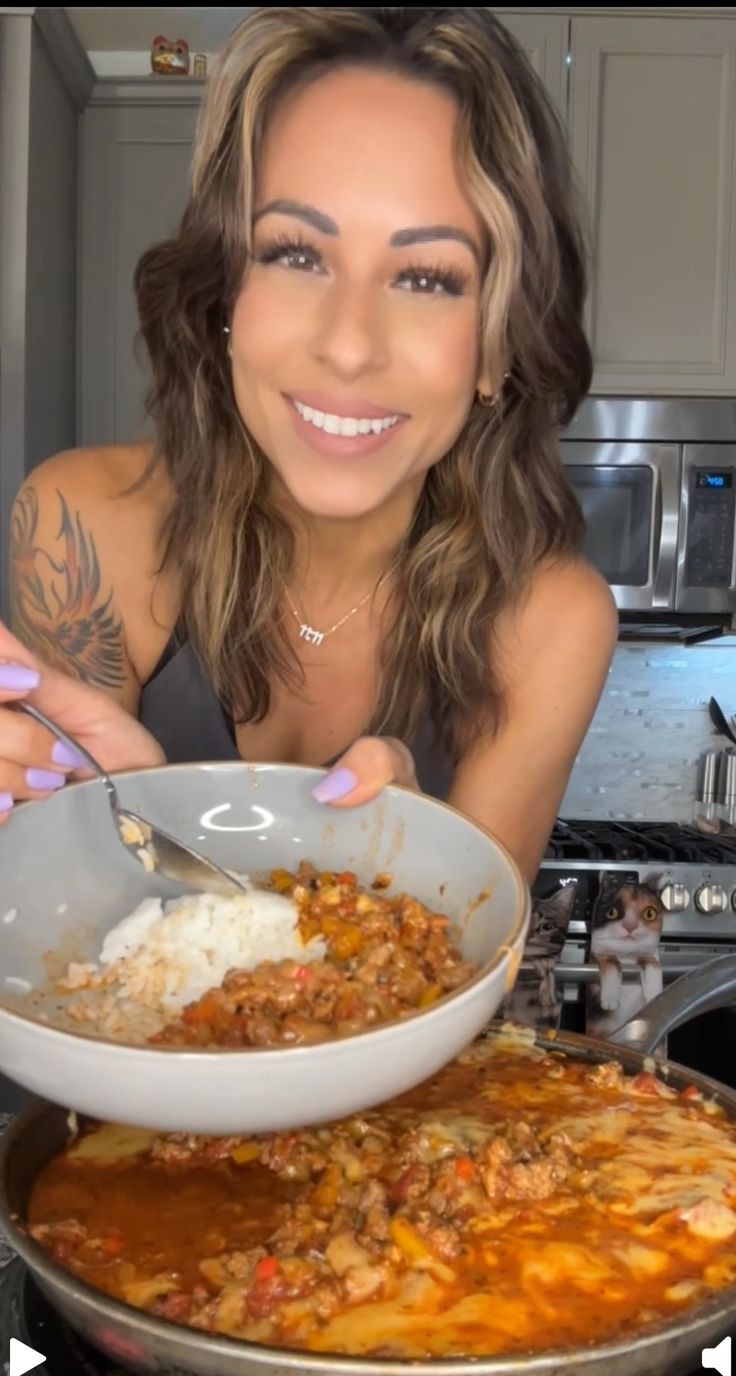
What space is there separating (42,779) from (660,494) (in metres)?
2.69

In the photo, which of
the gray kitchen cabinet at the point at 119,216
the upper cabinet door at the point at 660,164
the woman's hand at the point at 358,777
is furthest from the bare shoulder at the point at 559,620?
the gray kitchen cabinet at the point at 119,216

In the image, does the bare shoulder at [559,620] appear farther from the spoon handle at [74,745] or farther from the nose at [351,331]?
the spoon handle at [74,745]

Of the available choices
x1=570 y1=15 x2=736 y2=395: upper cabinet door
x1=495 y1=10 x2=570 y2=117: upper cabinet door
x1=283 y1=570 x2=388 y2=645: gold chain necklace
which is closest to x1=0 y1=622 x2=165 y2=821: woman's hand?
x1=283 y1=570 x2=388 y2=645: gold chain necklace

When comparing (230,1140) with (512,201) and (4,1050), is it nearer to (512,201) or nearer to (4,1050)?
(4,1050)

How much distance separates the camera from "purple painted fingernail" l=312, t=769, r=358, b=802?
0.95 meters

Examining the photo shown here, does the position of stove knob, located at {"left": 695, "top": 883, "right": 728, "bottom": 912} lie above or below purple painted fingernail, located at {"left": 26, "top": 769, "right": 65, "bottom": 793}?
below

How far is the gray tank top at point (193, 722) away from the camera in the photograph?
1.46m

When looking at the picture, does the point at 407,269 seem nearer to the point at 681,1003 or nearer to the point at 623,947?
the point at 681,1003

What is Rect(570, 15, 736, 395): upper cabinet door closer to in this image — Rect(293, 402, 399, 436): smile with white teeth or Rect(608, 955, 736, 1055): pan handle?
Rect(293, 402, 399, 436): smile with white teeth

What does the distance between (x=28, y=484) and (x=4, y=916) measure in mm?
752

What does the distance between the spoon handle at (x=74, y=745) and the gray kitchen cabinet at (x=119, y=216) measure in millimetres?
2657

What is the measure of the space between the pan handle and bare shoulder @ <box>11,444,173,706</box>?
0.75 meters

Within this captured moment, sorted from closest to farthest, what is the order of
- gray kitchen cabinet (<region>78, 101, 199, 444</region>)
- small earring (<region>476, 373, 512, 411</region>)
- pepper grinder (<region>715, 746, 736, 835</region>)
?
small earring (<region>476, 373, 512, 411</region>) → gray kitchen cabinet (<region>78, 101, 199, 444</region>) → pepper grinder (<region>715, 746, 736, 835</region>)

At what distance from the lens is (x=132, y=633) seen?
A: 4.91 feet
